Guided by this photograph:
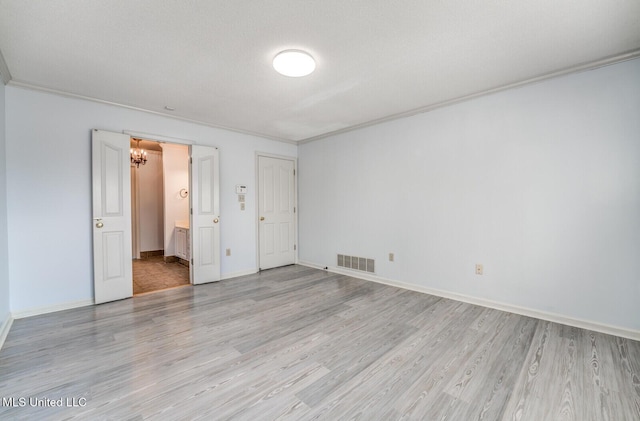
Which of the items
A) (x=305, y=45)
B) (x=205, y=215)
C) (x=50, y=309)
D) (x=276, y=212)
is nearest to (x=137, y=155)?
(x=205, y=215)

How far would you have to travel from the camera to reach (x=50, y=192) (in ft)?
10.1

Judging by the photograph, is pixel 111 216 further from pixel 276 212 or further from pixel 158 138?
pixel 276 212

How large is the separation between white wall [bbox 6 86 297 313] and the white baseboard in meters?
0.03

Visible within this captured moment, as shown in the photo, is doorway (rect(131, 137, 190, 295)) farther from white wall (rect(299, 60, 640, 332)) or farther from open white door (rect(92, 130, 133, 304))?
white wall (rect(299, 60, 640, 332))

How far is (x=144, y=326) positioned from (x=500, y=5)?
3931mm

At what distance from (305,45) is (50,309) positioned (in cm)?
386

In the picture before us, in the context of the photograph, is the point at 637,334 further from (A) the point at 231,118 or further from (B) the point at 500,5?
(A) the point at 231,118

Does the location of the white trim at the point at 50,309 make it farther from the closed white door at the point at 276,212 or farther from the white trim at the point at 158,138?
the closed white door at the point at 276,212

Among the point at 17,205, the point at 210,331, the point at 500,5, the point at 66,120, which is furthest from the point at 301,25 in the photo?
the point at 17,205

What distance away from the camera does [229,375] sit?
6.42ft

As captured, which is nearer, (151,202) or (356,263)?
(356,263)

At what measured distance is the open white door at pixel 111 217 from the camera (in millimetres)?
3312

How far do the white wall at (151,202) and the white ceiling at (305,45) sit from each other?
11.7ft

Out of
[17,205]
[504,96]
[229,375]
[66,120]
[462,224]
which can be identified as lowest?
[229,375]
